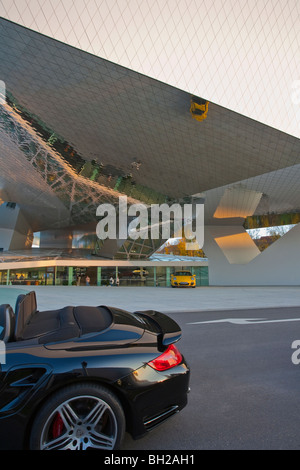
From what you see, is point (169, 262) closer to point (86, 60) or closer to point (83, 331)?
point (86, 60)

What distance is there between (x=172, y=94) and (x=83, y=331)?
14031 millimetres

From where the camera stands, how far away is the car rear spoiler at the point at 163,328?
2438 millimetres

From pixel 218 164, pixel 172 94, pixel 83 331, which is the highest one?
pixel 172 94

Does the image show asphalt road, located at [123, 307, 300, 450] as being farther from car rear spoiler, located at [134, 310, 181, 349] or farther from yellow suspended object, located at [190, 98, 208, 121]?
yellow suspended object, located at [190, 98, 208, 121]

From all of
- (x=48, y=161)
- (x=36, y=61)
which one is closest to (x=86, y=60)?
(x=36, y=61)

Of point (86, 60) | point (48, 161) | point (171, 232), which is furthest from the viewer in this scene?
point (171, 232)

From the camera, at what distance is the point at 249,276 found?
29359 millimetres

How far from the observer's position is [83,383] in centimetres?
204

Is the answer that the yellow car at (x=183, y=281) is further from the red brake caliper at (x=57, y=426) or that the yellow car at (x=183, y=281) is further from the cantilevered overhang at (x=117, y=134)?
the red brake caliper at (x=57, y=426)

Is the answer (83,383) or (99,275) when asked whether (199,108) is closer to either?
(83,383)

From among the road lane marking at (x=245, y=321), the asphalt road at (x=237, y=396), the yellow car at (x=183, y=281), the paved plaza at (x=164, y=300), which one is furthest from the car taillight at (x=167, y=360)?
the yellow car at (x=183, y=281)

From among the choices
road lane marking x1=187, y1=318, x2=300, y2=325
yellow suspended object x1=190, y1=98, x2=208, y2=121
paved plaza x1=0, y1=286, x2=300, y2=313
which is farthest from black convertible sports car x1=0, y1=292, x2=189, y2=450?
yellow suspended object x1=190, y1=98, x2=208, y2=121

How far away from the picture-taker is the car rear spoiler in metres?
2.44

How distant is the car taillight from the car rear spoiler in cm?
8
